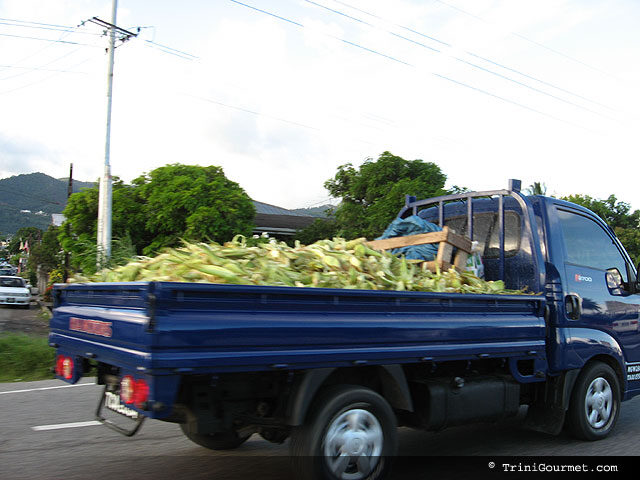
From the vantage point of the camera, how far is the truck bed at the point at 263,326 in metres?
3.19

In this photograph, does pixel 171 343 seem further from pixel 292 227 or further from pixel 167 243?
pixel 292 227

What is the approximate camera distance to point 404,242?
225 inches

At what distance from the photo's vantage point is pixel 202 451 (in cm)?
505

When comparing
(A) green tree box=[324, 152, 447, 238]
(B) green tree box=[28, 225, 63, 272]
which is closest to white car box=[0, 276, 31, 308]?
(B) green tree box=[28, 225, 63, 272]

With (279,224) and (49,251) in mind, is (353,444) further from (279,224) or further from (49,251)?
(49,251)

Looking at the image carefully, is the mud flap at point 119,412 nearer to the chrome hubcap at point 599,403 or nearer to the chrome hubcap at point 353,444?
the chrome hubcap at point 353,444

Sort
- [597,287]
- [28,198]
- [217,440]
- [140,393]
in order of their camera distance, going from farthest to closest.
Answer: [28,198], [597,287], [217,440], [140,393]

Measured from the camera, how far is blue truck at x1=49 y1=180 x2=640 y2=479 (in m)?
3.31

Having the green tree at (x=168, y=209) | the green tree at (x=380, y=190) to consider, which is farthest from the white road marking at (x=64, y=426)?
the green tree at (x=380, y=190)

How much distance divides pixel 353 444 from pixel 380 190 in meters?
17.8

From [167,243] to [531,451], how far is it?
15.1 m

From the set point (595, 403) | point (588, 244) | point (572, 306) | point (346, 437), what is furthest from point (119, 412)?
point (588, 244)

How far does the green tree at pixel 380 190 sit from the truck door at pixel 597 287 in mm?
13729

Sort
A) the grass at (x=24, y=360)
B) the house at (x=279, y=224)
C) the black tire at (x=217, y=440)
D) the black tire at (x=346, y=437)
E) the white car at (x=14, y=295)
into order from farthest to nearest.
Result: the house at (x=279, y=224)
the white car at (x=14, y=295)
the grass at (x=24, y=360)
the black tire at (x=217, y=440)
the black tire at (x=346, y=437)
